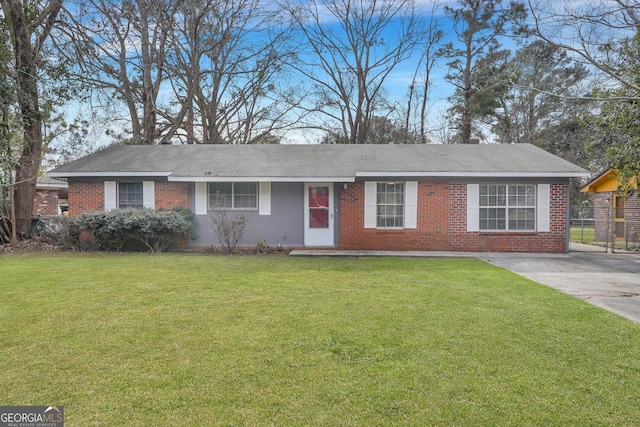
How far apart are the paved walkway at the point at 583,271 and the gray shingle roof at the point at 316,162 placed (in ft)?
7.56

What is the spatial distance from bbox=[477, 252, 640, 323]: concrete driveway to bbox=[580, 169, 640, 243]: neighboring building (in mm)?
4099

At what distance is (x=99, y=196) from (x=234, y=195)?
14.2 feet

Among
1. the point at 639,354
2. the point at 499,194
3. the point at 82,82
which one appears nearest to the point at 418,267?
the point at 499,194

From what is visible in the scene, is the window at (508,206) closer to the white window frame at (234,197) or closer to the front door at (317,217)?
the front door at (317,217)

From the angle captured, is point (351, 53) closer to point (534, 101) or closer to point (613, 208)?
point (534, 101)

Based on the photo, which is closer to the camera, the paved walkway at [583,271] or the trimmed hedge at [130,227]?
the paved walkway at [583,271]

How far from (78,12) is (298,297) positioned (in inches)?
575

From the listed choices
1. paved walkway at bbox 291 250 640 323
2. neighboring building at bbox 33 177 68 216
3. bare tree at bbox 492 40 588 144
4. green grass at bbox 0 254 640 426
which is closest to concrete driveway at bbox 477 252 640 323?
paved walkway at bbox 291 250 640 323

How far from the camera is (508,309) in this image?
5.34 meters

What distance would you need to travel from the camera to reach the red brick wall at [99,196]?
40.2 ft

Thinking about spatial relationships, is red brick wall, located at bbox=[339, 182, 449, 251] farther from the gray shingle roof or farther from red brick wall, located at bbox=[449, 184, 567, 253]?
the gray shingle roof

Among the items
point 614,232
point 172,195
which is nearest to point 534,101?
point 614,232

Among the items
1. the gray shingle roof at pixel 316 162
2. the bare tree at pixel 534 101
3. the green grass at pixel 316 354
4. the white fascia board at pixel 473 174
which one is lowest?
the green grass at pixel 316 354

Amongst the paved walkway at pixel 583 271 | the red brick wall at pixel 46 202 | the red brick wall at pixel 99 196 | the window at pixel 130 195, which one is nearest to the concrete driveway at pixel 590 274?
the paved walkway at pixel 583 271
